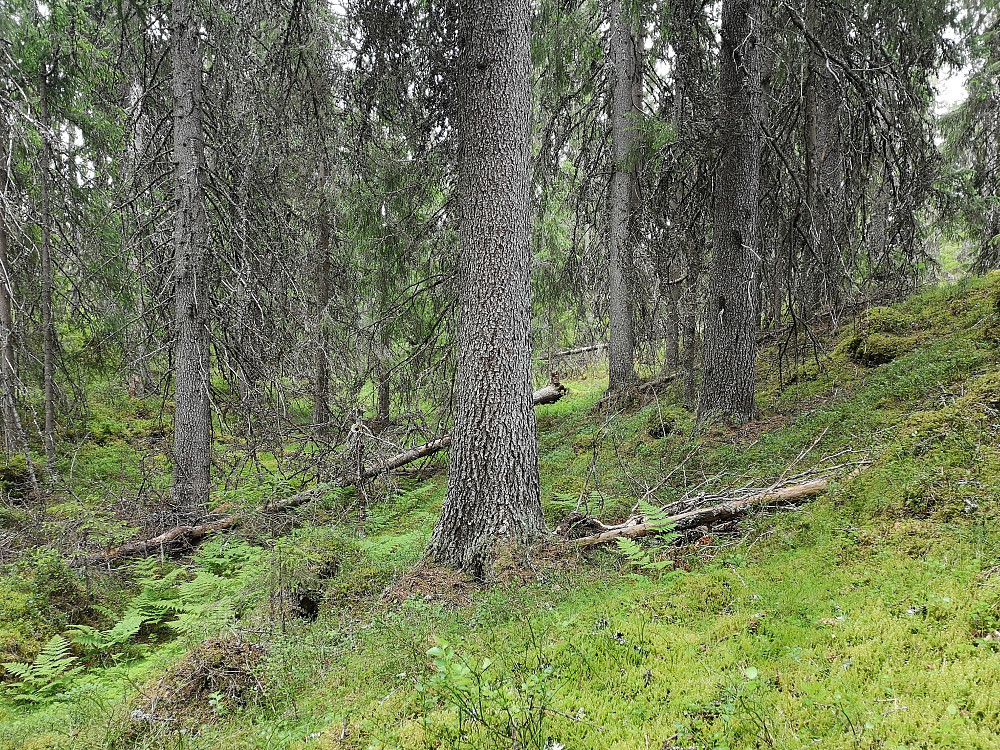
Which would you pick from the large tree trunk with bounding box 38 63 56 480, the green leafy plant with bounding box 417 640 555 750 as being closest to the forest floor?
the green leafy plant with bounding box 417 640 555 750

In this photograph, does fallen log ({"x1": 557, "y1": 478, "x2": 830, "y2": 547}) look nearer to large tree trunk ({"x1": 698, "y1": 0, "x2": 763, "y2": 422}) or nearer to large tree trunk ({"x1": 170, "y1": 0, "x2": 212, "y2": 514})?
large tree trunk ({"x1": 698, "y1": 0, "x2": 763, "y2": 422})

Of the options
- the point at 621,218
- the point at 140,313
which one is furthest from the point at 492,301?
the point at 140,313

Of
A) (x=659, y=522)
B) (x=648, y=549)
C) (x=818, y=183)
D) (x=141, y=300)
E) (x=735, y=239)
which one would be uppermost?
(x=818, y=183)

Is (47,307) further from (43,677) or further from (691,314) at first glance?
(691,314)

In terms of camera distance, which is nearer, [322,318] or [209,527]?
Answer: [209,527]

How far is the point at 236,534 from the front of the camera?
24.9ft

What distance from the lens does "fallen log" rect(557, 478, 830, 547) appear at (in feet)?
16.3

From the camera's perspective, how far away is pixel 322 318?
8.69 m

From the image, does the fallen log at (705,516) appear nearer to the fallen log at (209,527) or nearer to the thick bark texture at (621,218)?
the fallen log at (209,527)

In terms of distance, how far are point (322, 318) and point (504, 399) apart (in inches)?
182

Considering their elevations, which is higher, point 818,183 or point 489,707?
point 818,183

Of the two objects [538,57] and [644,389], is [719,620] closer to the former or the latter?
[644,389]

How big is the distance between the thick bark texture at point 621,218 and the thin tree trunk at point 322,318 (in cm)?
542

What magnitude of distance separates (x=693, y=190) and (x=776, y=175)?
118 centimetres
